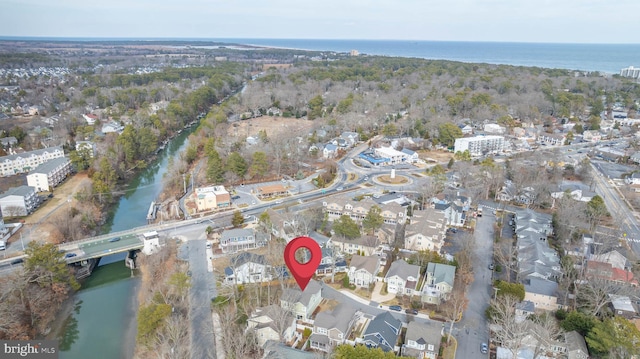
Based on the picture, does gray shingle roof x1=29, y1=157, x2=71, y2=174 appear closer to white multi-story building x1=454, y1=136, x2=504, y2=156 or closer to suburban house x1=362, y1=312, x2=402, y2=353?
suburban house x1=362, y1=312, x2=402, y2=353

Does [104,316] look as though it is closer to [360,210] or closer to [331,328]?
[331,328]

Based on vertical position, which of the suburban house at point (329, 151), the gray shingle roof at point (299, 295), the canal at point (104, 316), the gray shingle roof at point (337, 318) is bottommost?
the canal at point (104, 316)

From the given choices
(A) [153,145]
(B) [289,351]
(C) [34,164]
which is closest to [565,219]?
(B) [289,351]

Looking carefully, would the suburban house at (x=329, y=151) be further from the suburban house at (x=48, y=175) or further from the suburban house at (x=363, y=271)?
the suburban house at (x=48, y=175)

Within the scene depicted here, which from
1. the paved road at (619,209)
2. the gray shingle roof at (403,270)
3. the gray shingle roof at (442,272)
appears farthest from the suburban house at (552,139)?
the gray shingle roof at (403,270)

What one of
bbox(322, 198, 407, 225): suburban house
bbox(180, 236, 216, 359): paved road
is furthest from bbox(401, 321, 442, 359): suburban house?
bbox(322, 198, 407, 225): suburban house
